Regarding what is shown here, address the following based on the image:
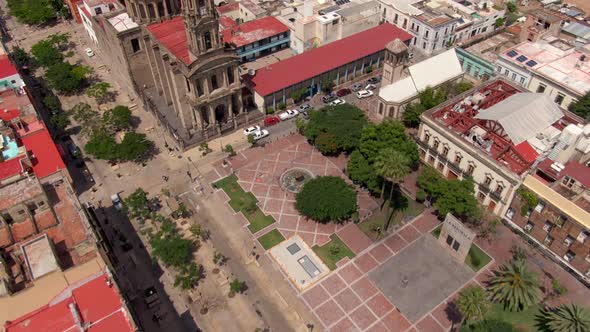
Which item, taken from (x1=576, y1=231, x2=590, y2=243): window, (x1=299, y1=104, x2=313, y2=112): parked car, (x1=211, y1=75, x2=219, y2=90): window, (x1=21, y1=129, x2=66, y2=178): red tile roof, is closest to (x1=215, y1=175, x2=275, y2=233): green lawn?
(x1=211, y1=75, x2=219, y2=90): window

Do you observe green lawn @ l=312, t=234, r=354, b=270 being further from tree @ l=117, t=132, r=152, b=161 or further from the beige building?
tree @ l=117, t=132, r=152, b=161

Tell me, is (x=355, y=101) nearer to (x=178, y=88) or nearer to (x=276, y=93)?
(x=276, y=93)

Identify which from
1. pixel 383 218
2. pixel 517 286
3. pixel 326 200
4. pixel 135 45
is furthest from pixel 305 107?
pixel 517 286

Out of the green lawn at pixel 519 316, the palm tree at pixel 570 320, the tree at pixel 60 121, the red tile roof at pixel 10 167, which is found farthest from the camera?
the tree at pixel 60 121

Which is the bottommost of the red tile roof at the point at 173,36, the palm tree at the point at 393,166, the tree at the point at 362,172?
the tree at the point at 362,172

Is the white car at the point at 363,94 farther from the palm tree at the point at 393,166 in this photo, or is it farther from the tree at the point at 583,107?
the tree at the point at 583,107

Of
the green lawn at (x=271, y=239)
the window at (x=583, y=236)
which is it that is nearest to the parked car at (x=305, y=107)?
the green lawn at (x=271, y=239)

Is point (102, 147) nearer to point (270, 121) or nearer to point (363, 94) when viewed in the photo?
point (270, 121)
